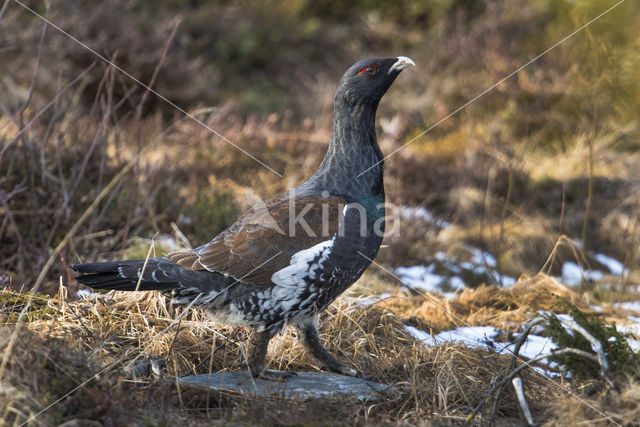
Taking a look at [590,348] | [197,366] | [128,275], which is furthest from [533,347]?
[128,275]

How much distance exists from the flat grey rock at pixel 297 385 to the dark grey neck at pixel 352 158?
97 centimetres

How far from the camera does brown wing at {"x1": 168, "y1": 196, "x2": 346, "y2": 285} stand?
2.97m

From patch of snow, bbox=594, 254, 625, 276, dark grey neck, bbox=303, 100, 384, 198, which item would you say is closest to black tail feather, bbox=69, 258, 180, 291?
dark grey neck, bbox=303, 100, 384, 198

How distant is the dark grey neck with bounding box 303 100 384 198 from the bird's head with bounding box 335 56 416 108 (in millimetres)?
34

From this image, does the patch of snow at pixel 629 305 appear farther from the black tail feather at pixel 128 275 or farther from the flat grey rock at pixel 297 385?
the black tail feather at pixel 128 275

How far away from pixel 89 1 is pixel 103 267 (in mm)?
8411

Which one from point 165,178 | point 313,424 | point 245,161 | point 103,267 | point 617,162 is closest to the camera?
point 313,424

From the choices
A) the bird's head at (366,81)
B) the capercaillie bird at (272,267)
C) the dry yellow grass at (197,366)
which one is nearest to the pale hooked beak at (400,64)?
the bird's head at (366,81)

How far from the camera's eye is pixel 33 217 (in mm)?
4410

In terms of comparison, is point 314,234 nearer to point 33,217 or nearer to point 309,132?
point 33,217

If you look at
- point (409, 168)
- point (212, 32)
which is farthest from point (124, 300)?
point (212, 32)

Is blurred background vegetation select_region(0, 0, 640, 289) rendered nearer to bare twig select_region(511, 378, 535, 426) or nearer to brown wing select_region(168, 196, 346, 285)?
brown wing select_region(168, 196, 346, 285)

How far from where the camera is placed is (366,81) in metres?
3.38

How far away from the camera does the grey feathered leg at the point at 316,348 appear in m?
3.21
